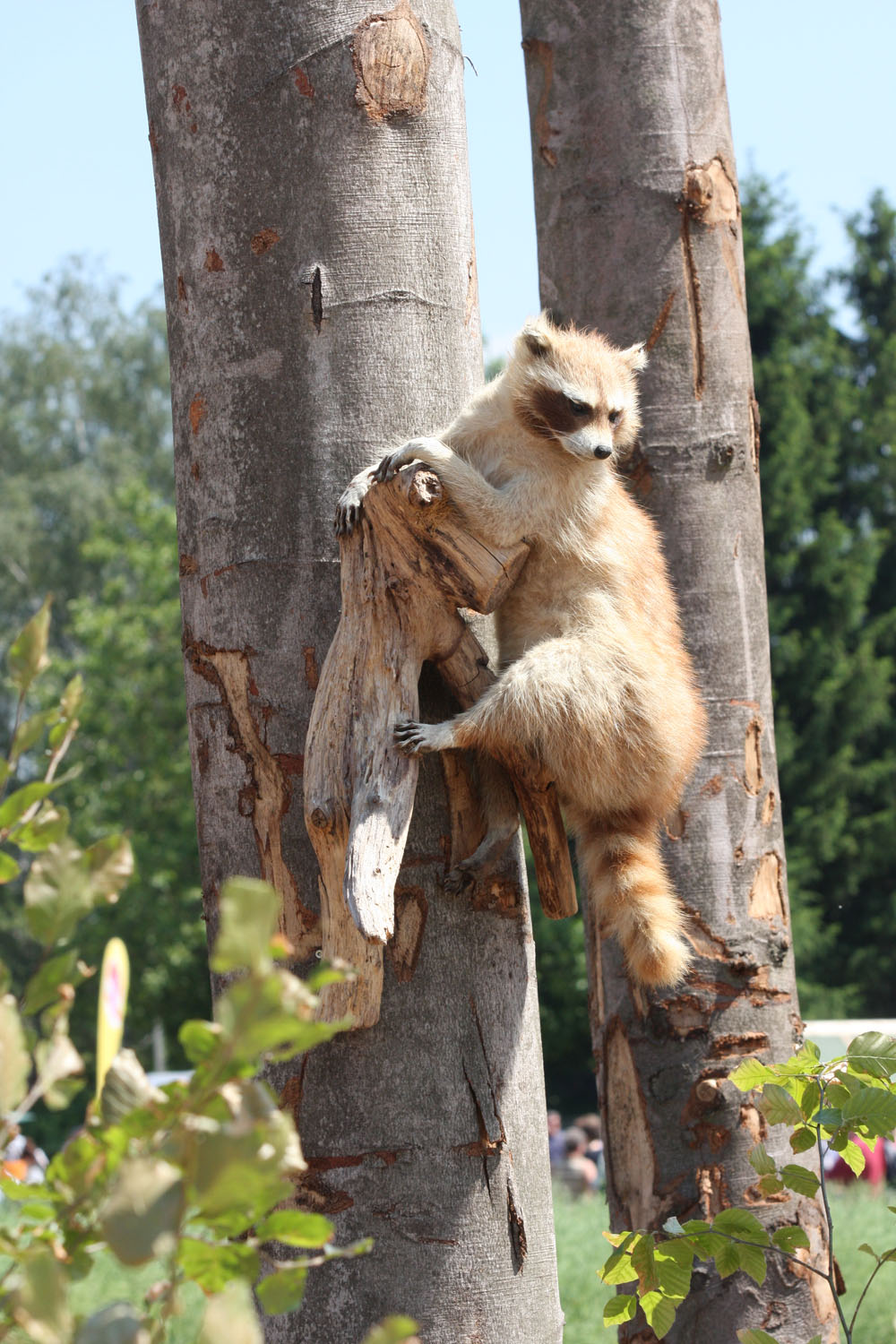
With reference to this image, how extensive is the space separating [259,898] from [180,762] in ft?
64.6

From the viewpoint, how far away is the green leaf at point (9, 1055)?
762 mm

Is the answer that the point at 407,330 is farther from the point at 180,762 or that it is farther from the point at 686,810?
the point at 180,762

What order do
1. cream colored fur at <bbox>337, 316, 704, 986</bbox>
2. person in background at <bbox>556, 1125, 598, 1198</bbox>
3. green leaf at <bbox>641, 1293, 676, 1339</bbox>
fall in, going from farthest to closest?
→ person in background at <bbox>556, 1125, 598, 1198</bbox>
cream colored fur at <bbox>337, 316, 704, 986</bbox>
green leaf at <bbox>641, 1293, 676, 1339</bbox>

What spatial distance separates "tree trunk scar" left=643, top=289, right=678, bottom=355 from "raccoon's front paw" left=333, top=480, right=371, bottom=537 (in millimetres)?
1727

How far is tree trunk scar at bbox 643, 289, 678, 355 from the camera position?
335cm

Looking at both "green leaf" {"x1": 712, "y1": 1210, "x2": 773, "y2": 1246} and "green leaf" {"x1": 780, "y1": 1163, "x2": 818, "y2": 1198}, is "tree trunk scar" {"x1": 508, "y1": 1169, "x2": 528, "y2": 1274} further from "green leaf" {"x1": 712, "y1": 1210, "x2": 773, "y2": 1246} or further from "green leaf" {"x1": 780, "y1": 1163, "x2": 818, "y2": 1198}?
"green leaf" {"x1": 780, "y1": 1163, "x2": 818, "y2": 1198}

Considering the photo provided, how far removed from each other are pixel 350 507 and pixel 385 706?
0.30 meters

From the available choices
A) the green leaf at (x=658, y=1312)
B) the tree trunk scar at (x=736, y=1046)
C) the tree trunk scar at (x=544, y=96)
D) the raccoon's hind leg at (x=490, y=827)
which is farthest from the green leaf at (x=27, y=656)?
the tree trunk scar at (x=544, y=96)

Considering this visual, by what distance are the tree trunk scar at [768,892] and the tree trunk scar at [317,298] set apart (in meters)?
2.03

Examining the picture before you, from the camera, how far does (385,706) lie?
1833mm

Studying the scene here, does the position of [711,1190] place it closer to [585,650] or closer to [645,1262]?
[645,1262]

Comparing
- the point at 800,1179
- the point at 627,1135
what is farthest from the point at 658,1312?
the point at 627,1135

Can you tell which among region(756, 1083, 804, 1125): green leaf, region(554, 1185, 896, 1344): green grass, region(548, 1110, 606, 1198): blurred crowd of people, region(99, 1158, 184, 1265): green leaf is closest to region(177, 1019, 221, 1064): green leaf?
region(99, 1158, 184, 1265): green leaf

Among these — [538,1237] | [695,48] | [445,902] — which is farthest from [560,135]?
[538,1237]
